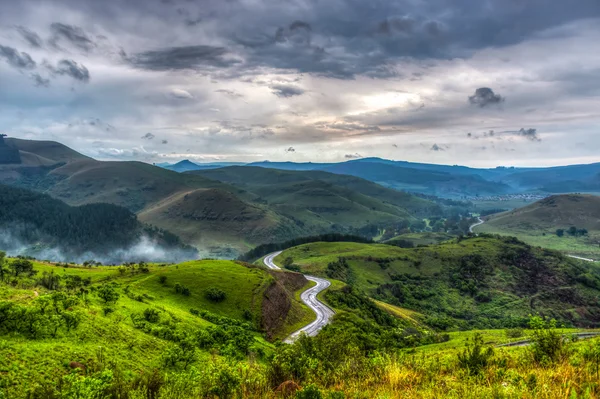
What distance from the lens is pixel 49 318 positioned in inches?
1063

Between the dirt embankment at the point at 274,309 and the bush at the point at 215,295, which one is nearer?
the bush at the point at 215,295

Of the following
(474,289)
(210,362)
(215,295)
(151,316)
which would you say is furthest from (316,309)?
(474,289)

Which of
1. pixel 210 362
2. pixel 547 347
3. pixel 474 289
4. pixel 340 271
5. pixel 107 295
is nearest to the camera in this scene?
pixel 547 347

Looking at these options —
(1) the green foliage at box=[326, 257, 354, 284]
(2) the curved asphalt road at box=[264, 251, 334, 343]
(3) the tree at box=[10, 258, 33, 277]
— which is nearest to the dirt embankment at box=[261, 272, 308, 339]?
(2) the curved asphalt road at box=[264, 251, 334, 343]

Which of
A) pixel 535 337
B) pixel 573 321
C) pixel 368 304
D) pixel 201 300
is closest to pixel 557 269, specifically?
pixel 573 321

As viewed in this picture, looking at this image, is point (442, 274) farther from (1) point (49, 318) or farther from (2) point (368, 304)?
(1) point (49, 318)

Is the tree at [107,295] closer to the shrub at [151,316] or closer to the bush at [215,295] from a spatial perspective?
the shrub at [151,316]

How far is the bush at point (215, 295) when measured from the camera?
72125mm

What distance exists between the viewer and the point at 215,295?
237 ft

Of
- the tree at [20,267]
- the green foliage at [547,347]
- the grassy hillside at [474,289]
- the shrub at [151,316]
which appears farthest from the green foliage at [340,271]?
the green foliage at [547,347]

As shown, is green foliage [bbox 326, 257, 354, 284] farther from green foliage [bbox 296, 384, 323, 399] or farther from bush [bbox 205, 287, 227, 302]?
green foliage [bbox 296, 384, 323, 399]

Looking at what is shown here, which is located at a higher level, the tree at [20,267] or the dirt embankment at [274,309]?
the tree at [20,267]

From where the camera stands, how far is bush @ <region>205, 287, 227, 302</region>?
72.1 m

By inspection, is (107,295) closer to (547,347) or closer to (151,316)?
(151,316)
